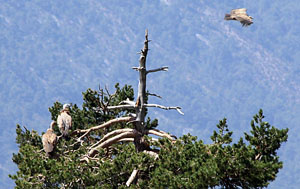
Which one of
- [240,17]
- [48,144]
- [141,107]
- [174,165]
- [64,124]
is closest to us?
[240,17]

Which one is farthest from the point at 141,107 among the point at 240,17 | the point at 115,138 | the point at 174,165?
the point at 240,17

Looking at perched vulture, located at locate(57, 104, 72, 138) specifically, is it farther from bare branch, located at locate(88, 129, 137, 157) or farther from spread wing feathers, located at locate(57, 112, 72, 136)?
bare branch, located at locate(88, 129, 137, 157)

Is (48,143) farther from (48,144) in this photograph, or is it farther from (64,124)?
(64,124)

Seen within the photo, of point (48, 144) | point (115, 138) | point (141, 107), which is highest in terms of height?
point (141, 107)

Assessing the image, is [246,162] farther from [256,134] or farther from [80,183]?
[80,183]

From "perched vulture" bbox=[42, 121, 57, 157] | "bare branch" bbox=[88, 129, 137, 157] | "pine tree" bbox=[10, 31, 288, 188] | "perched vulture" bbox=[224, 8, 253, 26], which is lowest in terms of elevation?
"pine tree" bbox=[10, 31, 288, 188]

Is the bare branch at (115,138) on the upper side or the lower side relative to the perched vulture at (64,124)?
lower

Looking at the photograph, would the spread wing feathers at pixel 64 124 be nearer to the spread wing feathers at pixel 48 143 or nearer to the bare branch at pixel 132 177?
the spread wing feathers at pixel 48 143

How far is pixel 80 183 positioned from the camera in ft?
79.5

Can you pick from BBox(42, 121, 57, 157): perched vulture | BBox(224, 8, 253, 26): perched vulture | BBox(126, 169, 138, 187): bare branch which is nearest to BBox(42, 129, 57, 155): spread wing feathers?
BBox(42, 121, 57, 157): perched vulture

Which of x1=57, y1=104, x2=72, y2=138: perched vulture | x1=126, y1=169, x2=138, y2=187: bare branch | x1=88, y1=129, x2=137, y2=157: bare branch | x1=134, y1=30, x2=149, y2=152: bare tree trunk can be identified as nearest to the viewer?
x1=126, y1=169, x2=138, y2=187: bare branch

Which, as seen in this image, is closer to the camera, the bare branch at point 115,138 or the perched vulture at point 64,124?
the bare branch at point 115,138

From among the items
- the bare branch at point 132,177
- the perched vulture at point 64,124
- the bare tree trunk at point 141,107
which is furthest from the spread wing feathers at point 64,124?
the bare branch at point 132,177

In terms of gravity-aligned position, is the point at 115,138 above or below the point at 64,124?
below
